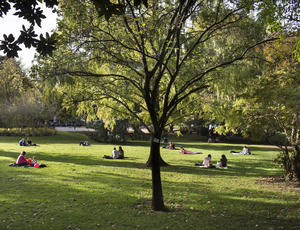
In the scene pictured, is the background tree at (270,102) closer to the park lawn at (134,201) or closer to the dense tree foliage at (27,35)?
the park lawn at (134,201)

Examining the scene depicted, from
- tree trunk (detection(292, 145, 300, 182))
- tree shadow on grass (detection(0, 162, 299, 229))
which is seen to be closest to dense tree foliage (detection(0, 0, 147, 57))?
tree shadow on grass (detection(0, 162, 299, 229))

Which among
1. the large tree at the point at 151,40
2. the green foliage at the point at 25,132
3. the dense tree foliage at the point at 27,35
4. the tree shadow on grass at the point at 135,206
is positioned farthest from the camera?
the green foliage at the point at 25,132

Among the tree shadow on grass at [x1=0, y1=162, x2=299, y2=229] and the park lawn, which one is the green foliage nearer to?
the park lawn

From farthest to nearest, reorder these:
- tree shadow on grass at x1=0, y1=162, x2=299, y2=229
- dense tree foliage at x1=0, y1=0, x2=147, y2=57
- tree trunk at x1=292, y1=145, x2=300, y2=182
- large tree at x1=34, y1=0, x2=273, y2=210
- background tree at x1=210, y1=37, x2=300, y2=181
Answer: tree trunk at x1=292, y1=145, x2=300, y2=182 → background tree at x1=210, y1=37, x2=300, y2=181 → large tree at x1=34, y1=0, x2=273, y2=210 → tree shadow on grass at x1=0, y1=162, x2=299, y2=229 → dense tree foliage at x1=0, y1=0, x2=147, y2=57

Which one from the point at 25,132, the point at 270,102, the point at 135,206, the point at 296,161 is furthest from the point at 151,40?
the point at 25,132

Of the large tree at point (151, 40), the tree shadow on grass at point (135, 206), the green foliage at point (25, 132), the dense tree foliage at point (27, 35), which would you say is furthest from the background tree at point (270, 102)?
the green foliage at point (25, 132)

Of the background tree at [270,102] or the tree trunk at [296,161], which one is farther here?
the tree trunk at [296,161]

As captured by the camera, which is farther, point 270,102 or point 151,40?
point 270,102

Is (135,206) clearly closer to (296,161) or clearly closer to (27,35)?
(27,35)

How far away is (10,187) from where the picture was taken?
37.9ft

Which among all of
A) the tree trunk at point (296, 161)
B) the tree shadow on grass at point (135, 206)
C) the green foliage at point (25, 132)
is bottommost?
the tree shadow on grass at point (135, 206)

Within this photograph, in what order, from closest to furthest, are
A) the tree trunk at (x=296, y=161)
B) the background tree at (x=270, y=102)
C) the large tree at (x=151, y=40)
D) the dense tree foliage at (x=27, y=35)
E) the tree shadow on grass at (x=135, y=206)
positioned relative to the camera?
1. the dense tree foliage at (x=27, y=35)
2. the tree shadow on grass at (x=135, y=206)
3. the large tree at (x=151, y=40)
4. the background tree at (x=270, y=102)
5. the tree trunk at (x=296, y=161)

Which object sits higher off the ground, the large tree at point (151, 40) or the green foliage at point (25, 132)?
the large tree at point (151, 40)

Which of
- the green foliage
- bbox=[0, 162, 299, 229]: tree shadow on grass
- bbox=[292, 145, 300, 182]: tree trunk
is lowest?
bbox=[0, 162, 299, 229]: tree shadow on grass
